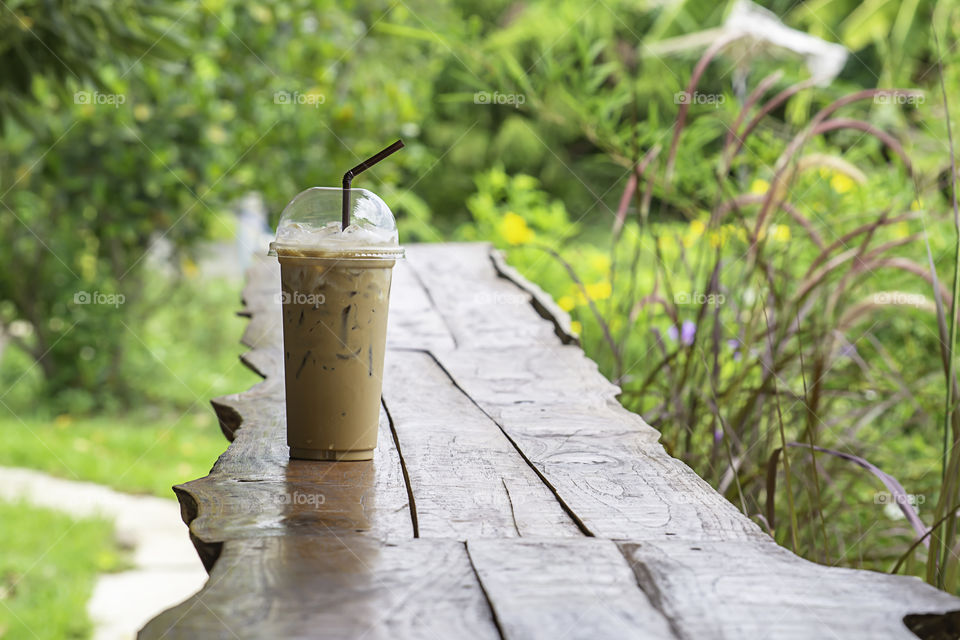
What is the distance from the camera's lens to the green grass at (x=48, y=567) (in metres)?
2.71

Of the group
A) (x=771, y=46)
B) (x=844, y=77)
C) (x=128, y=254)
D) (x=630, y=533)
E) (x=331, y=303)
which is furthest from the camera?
(x=844, y=77)

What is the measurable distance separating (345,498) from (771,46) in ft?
16.8

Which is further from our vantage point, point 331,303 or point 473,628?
point 331,303

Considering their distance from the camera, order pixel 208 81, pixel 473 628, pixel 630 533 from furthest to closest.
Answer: pixel 208 81, pixel 630 533, pixel 473 628

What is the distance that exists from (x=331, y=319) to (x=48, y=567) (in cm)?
236

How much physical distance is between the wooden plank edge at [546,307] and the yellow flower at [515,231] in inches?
40.3

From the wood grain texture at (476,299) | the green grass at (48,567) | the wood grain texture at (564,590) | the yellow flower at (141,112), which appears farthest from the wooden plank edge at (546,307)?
the yellow flower at (141,112)

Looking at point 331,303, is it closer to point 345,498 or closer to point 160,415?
point 345,498

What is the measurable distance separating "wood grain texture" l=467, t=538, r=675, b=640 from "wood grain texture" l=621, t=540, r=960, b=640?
0.02 meters

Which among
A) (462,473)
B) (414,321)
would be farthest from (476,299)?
(462,473)

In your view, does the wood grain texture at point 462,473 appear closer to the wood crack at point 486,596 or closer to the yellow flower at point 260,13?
the wood crack at point 486,596

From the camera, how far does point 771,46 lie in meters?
5.47

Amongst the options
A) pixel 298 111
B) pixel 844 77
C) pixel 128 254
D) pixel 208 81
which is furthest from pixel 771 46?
pixel 844 77

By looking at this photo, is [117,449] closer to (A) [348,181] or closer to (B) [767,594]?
(A) [348,181]
